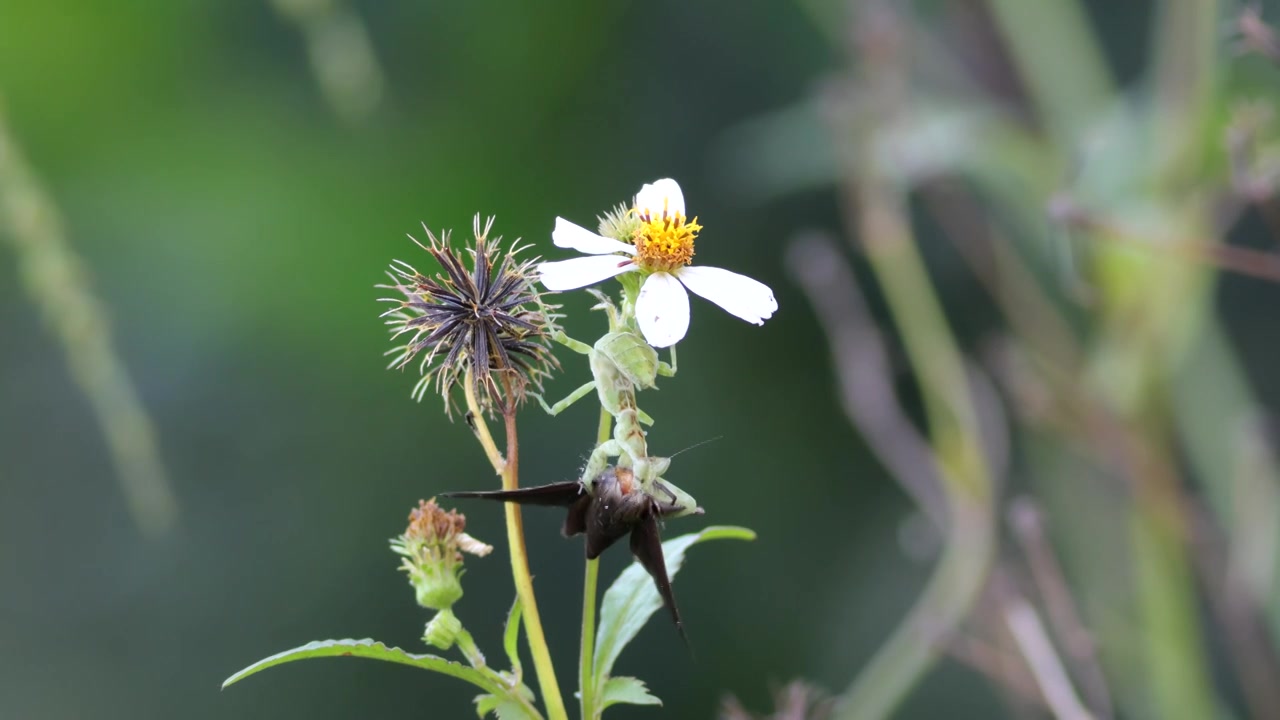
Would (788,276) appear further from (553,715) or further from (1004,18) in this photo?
(553,715)

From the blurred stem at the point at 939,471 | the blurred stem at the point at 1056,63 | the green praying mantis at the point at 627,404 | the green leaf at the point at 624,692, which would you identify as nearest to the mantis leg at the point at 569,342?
the green praying mantis at the point at 627,404

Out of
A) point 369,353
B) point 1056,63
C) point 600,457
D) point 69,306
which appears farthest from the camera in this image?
point 369,353

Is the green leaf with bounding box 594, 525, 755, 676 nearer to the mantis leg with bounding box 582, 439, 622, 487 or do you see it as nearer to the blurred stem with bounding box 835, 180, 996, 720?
the mantis leg with bounding box 582, 439, 622, 487

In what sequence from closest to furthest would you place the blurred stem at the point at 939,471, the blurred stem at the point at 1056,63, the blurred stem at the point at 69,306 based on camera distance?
1. the blurred stem at the point at 69,306
2. the blurred stem at the point at 939,471
3. the blurred stem at the point at 1056,63

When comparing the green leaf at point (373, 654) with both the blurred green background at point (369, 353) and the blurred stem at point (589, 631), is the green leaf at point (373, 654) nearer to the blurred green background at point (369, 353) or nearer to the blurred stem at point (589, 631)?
the blurred stem at point (589, 631)

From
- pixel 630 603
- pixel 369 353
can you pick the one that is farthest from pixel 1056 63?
pixel 630 603

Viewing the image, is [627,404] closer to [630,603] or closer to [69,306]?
[630,603]

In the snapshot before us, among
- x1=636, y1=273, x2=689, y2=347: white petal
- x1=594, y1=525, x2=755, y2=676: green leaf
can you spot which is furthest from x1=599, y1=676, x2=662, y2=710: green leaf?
x1=636, y1=273, x2=689, y2=347: white petal

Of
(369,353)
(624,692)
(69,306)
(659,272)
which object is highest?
(369,353)
